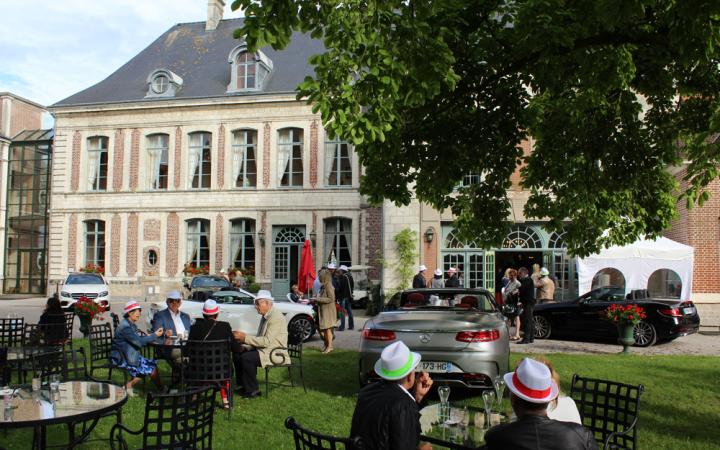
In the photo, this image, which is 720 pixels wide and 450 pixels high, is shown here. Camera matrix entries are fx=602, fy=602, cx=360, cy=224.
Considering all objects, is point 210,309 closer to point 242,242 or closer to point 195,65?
point 242,242

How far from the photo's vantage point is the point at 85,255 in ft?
92.9

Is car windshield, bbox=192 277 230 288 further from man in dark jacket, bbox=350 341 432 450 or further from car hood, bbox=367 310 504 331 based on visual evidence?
man in dark jacket, bbox=350 341 432 450

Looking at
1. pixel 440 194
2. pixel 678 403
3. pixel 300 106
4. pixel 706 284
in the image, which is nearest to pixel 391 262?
pixel 300 106

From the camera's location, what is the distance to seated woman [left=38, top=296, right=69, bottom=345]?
9008mm

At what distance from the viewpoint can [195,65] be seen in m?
29.4

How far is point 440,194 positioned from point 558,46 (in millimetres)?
2935

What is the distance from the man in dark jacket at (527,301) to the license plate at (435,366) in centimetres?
715

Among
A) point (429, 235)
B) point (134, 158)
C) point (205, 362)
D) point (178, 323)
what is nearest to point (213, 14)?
point (134, 158)

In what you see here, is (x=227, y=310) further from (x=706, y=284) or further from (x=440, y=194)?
(x=706, y=284)

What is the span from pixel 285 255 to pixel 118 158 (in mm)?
9324

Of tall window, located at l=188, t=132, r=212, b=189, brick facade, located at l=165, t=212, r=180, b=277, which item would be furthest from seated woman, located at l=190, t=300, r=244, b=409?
tall window, located at l=188, t=132, r=212, b=189

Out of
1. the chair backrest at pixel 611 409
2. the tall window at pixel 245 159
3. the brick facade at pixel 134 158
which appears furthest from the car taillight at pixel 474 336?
the brick facade at pixel 134 158

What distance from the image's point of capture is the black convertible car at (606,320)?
42.7 feet

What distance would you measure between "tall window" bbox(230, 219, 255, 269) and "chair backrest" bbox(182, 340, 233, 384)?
20.1 meters
